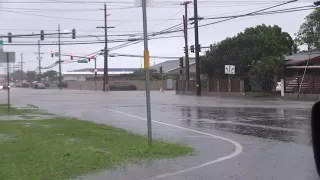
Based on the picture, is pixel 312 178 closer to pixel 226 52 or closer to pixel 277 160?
pixel 277 160

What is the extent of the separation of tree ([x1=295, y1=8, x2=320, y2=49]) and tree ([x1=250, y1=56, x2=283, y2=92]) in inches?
600

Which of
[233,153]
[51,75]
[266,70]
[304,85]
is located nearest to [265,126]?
[233,153]

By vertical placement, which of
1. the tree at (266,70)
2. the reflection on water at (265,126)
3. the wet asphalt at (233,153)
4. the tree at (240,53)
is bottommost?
the wet asphalt at (233,153)

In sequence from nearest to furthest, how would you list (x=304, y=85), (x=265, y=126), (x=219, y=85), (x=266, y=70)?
(x=265, y=126)
(x=304, y=85)
(x=266, y=70)
(x=219, y=85)

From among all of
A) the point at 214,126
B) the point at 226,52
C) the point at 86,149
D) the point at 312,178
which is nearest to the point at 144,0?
the point at 86,149

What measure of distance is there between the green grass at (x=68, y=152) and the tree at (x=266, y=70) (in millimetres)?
27788

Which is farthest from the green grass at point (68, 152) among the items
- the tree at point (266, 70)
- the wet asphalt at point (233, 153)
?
the tree at point (266, 70)

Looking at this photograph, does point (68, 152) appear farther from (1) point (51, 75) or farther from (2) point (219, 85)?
(1) point (51, 75)

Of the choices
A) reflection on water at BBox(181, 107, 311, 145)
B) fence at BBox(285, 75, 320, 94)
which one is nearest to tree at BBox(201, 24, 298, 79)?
fence at BBox(285, 75, 320, 94)

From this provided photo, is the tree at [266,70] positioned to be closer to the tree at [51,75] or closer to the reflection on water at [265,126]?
the reflection on water at [265,126]

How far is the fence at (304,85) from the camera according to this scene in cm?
3419

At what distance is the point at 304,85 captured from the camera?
35281 mm

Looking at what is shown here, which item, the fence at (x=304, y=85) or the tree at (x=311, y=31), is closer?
the fence at (x=304, y=85)

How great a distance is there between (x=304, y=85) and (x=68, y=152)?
29.1 m
